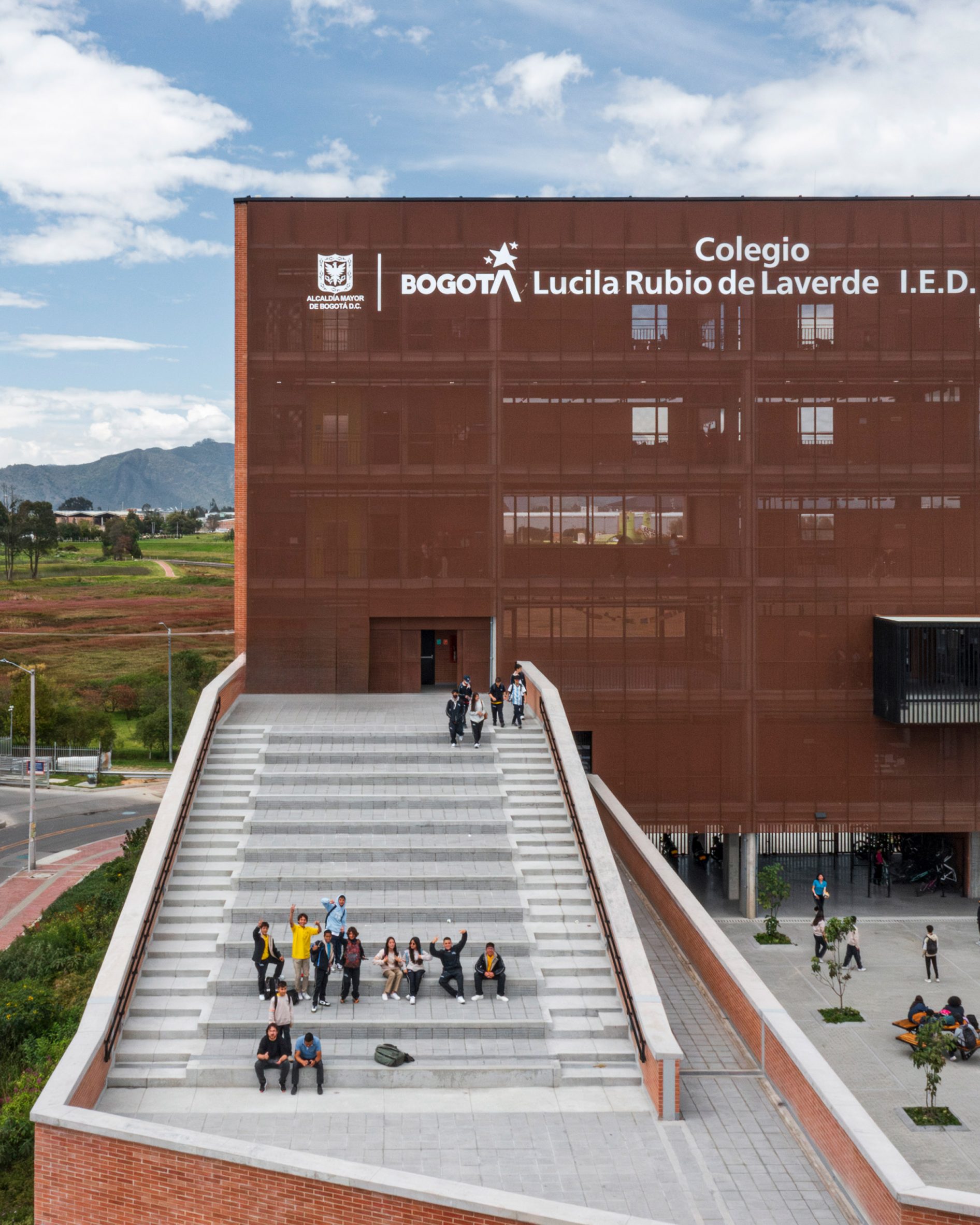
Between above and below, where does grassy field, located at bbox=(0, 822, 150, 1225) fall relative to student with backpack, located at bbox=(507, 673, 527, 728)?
below

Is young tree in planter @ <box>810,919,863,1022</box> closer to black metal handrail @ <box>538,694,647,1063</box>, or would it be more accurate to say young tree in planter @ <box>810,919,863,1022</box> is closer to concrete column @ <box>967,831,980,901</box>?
black metal handrail @ <box>538,694,647,1063</box>

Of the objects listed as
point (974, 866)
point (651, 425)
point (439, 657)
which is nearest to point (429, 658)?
point (439, 657)

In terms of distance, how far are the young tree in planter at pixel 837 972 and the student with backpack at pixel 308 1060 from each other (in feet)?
39.6

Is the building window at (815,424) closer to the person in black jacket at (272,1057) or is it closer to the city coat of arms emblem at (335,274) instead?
the city coat of arms emblem at (335,274)

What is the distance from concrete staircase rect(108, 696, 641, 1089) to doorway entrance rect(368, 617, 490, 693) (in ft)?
18.4

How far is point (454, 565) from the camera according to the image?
2984 centimetres

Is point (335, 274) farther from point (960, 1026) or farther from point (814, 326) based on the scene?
point (960, 1026)

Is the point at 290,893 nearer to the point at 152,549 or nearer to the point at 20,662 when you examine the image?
the point at 20,662

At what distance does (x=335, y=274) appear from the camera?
29344 millimetres

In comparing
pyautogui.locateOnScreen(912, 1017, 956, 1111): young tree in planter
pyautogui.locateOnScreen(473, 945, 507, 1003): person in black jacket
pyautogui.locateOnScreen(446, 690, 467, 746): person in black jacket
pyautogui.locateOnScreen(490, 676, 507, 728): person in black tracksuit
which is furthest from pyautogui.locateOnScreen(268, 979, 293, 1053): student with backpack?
pyautogui.locateOnScreen(490, 676, 507, 728): person in black tracksuit

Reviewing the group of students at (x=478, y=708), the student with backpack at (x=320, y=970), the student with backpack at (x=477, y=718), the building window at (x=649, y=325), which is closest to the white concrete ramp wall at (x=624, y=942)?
the group of students at (x=478, y=708)

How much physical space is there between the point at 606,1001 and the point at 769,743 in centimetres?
1545

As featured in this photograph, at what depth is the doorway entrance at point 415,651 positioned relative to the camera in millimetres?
30578

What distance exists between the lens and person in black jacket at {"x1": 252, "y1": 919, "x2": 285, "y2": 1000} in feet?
52.1
